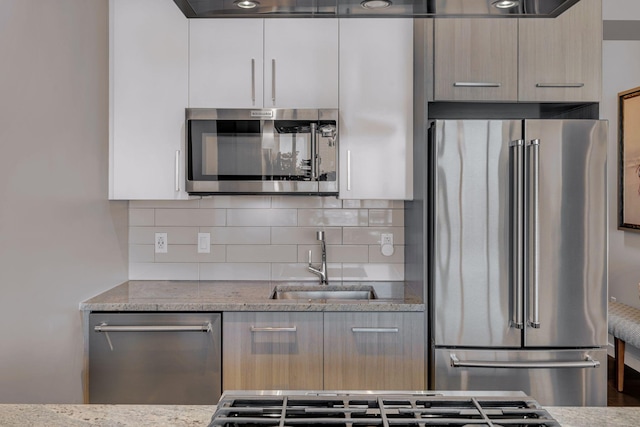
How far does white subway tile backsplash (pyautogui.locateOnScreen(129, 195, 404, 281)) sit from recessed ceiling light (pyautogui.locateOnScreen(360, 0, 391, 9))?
1.68 m

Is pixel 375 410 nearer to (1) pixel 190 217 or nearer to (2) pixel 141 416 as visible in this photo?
(2) pixel 141 416

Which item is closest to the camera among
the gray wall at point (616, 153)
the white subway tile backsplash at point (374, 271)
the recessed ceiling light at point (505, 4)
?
the recessed ceiling light at point (505, 4)

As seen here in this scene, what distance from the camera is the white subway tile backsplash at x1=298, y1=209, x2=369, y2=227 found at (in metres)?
2.79

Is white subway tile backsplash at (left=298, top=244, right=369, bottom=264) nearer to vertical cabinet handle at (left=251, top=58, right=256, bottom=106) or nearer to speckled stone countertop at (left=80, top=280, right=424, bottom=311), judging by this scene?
speckled stone countertop at (left=80, top=280, right=424, bottom=311)

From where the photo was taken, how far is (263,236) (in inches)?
110

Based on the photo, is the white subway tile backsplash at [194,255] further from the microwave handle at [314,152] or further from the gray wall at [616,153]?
the gray wall at [616,153]

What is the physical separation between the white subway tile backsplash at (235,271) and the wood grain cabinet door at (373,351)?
0.70 m

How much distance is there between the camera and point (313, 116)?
2410 millimetres

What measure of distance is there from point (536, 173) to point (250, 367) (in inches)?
59.0

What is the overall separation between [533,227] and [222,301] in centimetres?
139

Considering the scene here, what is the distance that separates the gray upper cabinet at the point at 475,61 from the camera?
89.9 inches

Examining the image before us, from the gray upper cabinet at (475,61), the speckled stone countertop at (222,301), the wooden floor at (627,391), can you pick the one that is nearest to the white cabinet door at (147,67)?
the speckled stone countertop at (222,301)

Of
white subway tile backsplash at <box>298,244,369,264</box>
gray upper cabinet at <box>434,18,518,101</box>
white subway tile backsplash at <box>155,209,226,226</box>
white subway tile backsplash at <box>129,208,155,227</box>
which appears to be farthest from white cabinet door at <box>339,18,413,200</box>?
white subway tile backsplash at <box>129,208,155,227</box>

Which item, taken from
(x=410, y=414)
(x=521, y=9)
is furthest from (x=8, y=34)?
(x=410, y=414)
